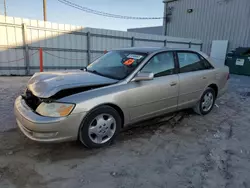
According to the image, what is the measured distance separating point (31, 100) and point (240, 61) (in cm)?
1214

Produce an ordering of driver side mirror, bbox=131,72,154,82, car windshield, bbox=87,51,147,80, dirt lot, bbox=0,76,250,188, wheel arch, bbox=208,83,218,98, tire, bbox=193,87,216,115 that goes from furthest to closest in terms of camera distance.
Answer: wheel arch, bbox=208,83,218,98, tire, bbox=193,87,216,115, car windshield, bbox=87,51,147,80, driver side mirror, bbox=131,72,154,82, dirt lot, bbox=0,76,250,188

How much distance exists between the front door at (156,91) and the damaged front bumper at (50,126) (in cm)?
89

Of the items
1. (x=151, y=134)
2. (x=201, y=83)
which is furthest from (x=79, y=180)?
(x=201, y=83)

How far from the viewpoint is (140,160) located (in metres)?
2.51

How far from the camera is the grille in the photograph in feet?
8.45

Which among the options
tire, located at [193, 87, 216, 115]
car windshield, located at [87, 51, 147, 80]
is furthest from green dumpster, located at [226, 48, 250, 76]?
car windshield, located at [87, 51, 147, 80]

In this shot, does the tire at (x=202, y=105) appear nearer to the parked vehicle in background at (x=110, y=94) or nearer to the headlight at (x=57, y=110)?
the parked vehicle in background at (x=110, y=94)

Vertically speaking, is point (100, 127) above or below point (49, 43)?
below

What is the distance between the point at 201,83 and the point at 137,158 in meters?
2.23

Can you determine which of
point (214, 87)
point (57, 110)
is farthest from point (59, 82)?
point (214, 87)

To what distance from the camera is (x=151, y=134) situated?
10.7ft

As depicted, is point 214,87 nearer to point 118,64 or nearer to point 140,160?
point 118,64

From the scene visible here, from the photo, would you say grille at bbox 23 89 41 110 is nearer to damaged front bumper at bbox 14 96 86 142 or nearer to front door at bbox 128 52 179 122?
damaged front bumper at bbox 14 96 86 142

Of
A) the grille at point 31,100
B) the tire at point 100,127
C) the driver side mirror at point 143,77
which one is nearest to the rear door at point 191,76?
the driver side mirror at point 143,77
